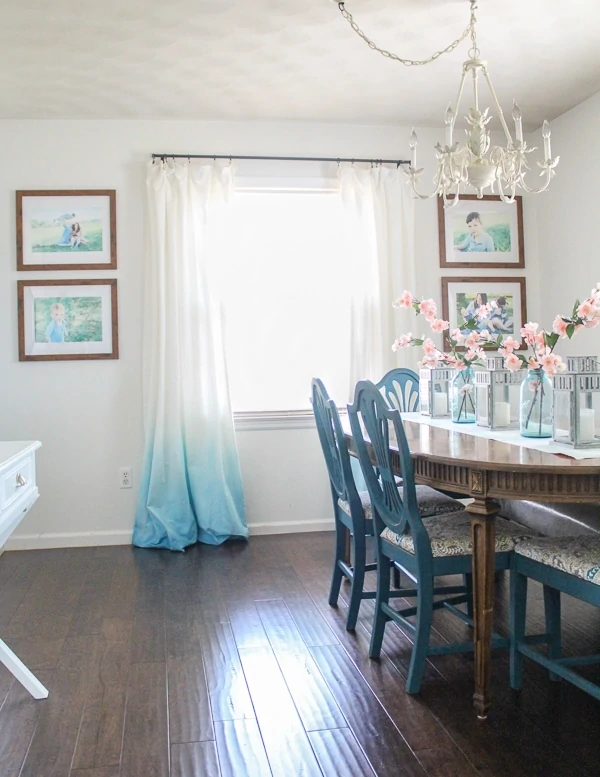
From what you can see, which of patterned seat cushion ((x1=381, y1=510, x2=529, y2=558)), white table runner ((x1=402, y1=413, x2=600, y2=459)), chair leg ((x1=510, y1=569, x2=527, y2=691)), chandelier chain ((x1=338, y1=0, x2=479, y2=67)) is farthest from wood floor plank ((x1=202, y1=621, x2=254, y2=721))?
chandelier chain ((x1=338, y1=0, x2=479, y2=67))

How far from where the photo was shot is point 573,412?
229cm

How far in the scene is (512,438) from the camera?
8.39 ft

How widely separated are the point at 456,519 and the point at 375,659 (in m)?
0.57

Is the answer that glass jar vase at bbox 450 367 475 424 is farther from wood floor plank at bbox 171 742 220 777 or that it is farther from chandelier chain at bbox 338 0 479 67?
wood floor plank at bbox 171 742 220 777

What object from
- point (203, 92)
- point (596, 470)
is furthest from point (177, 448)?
point (596, 470)

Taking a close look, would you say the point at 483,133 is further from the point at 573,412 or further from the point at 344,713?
the point at 344,713

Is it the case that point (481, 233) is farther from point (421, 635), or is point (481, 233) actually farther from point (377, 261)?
point (421, 635)

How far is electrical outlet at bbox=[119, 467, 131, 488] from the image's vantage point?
4.36m

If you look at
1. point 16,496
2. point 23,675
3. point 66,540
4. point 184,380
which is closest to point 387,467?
point 16,496

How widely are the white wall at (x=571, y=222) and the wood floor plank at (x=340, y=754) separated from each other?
2.88 metres

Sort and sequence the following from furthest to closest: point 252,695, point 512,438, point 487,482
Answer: point 512,438 → point 252,695 → point 487,482

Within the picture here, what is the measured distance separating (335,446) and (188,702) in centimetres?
115

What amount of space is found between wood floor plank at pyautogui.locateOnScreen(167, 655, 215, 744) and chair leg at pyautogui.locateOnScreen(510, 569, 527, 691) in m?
0.97

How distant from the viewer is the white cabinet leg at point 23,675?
231 centimetres
